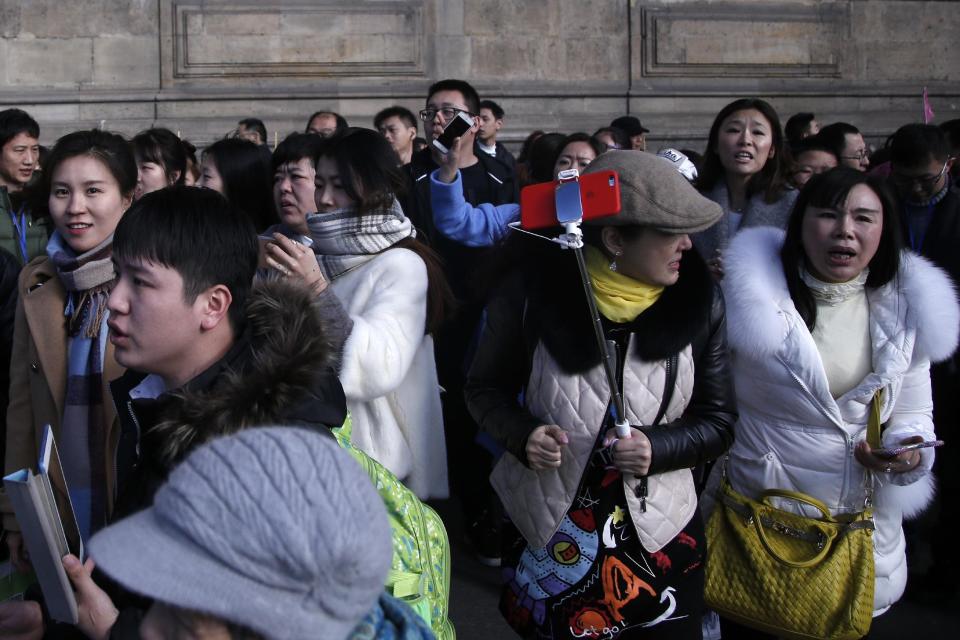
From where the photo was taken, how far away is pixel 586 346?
3.00 metres

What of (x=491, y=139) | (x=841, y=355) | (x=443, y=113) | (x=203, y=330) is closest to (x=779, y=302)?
(x=841, y=355)

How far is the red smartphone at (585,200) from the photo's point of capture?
2.85 meters

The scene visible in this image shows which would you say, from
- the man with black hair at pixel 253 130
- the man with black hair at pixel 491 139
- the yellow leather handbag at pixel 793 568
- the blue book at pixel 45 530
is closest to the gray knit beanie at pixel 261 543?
the blue book at pixel 45 530

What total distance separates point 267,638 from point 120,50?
10.9 metres

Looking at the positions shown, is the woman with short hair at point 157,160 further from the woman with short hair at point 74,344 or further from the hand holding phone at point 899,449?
the hand holding phone at point 899,449

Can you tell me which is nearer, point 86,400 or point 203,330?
point 203,330

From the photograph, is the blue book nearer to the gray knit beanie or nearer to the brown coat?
the gray knit beanie

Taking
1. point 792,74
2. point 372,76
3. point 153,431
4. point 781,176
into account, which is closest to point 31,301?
point 153,431

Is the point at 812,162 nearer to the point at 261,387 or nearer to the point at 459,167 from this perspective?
the point at 459,167

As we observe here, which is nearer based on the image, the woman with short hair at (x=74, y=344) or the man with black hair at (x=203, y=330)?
the man with black hair at (x=203, y=330)

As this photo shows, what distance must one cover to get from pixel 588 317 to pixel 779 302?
79 centimetres

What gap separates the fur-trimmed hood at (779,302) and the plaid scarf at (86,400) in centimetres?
186

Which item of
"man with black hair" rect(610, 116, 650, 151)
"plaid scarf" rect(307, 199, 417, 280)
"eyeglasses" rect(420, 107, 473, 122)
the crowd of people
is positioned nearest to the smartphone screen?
"eyeglasses" rect(420, 107, 473, 122)

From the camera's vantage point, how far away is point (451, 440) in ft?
18.6
